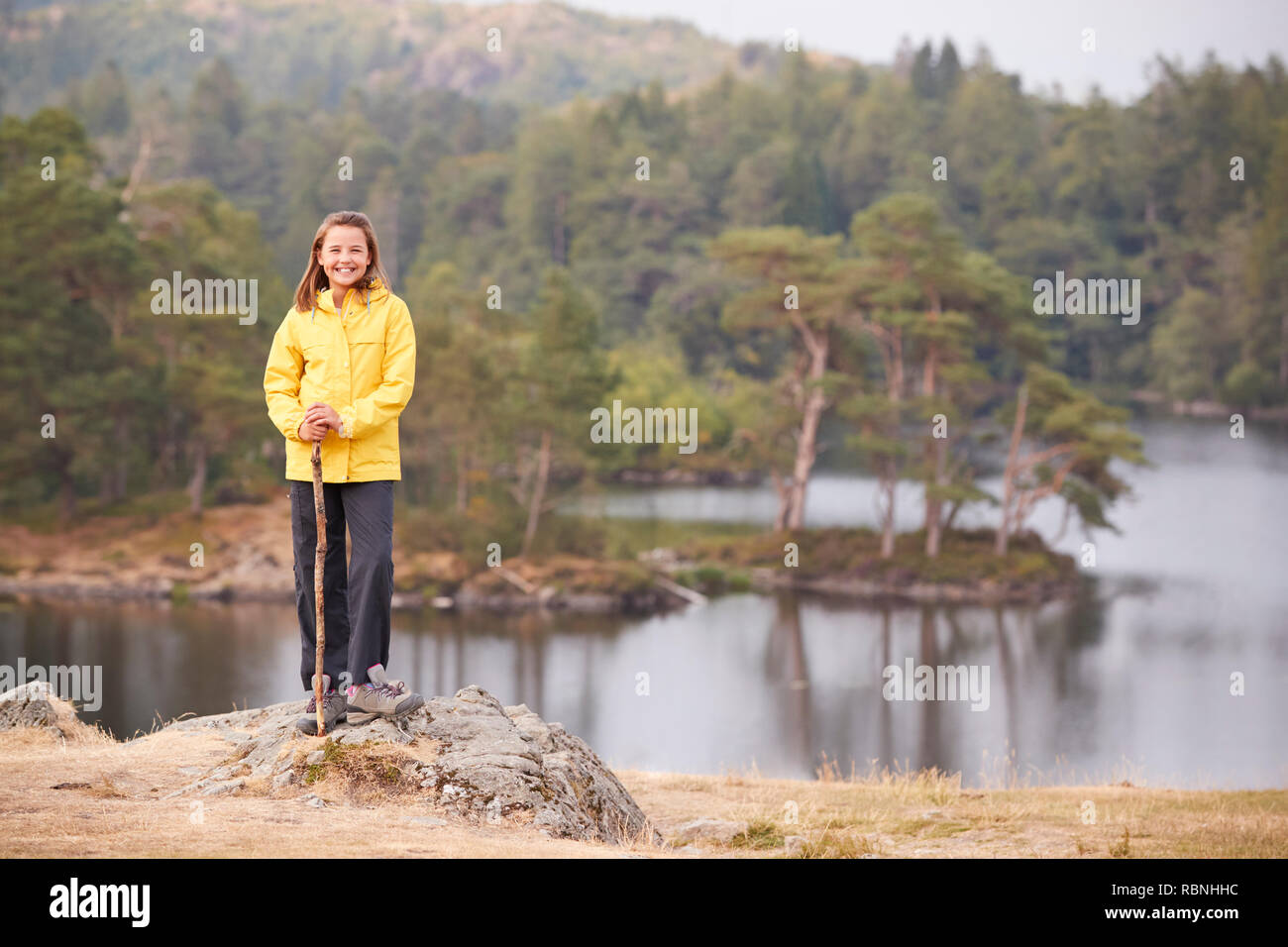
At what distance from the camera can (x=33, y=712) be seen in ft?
25.4

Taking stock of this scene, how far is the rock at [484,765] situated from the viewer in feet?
20.7

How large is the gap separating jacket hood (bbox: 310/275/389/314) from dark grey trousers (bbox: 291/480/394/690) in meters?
0.74

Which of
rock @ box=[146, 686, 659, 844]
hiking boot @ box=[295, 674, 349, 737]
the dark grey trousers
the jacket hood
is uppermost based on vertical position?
the jacket hood

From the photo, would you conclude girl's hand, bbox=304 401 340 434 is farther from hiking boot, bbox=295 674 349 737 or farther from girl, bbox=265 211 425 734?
hiking boot, bbox=295 674 349 737

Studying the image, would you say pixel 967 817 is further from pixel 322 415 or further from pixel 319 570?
pixel 322 415

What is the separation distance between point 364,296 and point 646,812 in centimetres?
350

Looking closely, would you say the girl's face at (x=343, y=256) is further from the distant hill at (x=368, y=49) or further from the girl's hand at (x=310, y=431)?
the distant hill at (x=368, y=49)

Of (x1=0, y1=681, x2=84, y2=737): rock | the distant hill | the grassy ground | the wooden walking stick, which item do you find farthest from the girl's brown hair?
the distant hill

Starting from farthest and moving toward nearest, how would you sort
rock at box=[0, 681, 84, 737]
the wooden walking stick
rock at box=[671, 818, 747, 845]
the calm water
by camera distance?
1. the calm water
2. rock at box=[0, 681, 84, 737]
3. rock at box=[671, 818, 747, 845]
4. the wooden walking stick

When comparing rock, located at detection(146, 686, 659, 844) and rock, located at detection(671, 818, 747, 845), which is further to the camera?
rock, located at detection(671, 818, 747, 845)

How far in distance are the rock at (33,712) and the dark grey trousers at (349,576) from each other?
7.02ft

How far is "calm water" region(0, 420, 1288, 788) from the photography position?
21359 millimetres

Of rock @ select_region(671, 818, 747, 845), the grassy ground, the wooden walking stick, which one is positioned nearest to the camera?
the grassy ground

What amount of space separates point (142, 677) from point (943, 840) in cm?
1998
